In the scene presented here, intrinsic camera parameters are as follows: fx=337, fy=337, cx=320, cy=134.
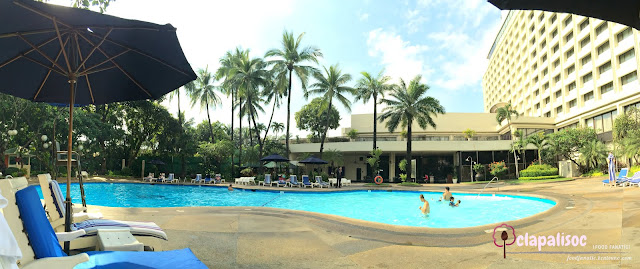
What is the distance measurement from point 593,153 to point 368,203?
1873cm

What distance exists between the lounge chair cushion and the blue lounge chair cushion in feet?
0.75

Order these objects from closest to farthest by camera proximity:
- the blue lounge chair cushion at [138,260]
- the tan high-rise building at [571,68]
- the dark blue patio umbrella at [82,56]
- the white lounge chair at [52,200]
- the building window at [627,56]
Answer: the blue lounge chair cushion at [138,260] → the dark blue patio umbrella at [82,56] → the white lounge chair at [52,200] → the building window at [627,56] → the tan high-rise building at [571,68]

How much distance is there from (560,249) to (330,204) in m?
11.4

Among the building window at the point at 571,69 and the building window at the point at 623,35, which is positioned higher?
the building window at the point at 623,35

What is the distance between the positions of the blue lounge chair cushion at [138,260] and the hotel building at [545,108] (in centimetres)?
2711

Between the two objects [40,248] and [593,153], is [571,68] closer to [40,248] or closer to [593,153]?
[593,153]

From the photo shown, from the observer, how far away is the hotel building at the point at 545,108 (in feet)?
89.8

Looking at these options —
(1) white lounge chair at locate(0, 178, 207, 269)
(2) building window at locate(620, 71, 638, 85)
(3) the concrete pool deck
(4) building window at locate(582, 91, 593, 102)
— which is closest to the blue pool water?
(3) the concrete pool deck

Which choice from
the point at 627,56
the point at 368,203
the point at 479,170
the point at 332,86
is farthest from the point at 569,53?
the point at 368,203

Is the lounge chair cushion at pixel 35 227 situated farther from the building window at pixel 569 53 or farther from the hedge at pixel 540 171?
the building window at pixel 569 53

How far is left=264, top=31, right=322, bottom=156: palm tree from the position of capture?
2628cm

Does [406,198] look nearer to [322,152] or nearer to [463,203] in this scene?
[463,203]

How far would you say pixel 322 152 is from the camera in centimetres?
2820

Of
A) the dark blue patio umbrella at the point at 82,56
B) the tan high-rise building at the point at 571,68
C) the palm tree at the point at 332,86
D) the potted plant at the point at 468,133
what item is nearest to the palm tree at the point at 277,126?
the palm tree at the point at 332,86
